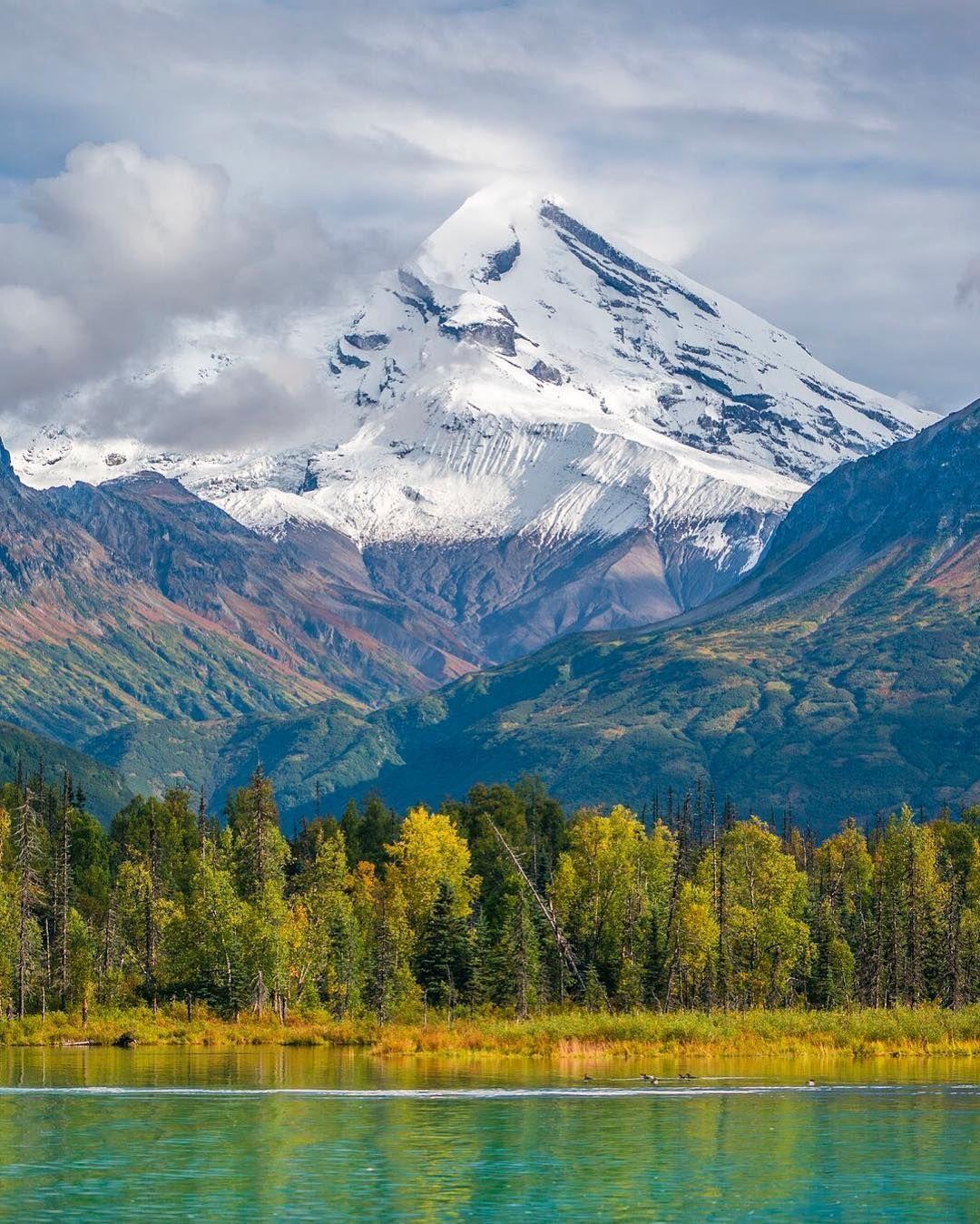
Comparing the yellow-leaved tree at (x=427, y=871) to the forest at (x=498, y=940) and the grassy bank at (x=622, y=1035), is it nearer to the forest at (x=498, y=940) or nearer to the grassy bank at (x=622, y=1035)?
the forest at (x=498, y=940)

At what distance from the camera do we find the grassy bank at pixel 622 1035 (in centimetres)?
13488

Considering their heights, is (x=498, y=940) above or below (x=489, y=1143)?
above

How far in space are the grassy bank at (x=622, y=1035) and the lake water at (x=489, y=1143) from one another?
10.2 m

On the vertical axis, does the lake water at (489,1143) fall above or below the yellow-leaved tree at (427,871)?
below

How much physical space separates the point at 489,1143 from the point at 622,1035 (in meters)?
49.2

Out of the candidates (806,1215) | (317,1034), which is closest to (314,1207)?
(806,1215)

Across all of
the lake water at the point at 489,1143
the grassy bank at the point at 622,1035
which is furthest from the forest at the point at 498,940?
the lake water at the point at 489,1143

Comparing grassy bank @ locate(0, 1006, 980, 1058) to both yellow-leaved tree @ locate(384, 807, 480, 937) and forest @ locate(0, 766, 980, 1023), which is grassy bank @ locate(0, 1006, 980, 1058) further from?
yellow-leaved tree @ locate(384, 807, 480, 937)

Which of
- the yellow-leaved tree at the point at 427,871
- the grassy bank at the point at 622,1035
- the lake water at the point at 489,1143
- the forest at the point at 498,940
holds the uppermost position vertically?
the yellow-leaved tree at the point at 427,871

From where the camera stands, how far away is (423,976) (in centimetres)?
16312

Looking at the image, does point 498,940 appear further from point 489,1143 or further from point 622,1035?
point 489,1143

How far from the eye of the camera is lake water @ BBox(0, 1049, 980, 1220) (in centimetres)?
7250

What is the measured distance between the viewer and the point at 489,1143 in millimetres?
87375

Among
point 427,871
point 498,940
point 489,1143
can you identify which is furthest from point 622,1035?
point 427,871
